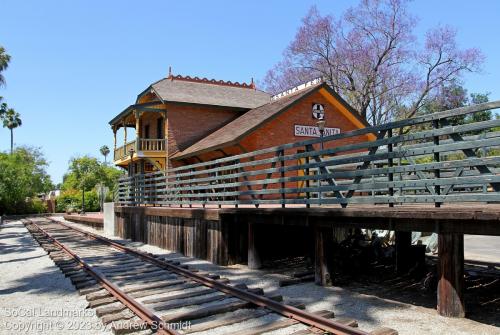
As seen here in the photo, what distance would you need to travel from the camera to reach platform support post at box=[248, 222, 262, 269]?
9.52 metres

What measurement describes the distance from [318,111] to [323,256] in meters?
14.5

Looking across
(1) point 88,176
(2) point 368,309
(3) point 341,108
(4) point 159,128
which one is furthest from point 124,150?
(1) point 88,176

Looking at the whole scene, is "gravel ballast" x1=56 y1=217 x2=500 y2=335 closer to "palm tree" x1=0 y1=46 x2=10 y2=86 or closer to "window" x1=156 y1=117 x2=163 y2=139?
"window" x1=156 y1=117 x2=163 y2=139

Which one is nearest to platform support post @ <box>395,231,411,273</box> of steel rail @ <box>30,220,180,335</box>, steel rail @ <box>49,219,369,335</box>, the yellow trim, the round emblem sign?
steel rail @ <box>49,219,369,335</box>

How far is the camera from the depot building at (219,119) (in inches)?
791

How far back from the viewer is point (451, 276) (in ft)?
18.2

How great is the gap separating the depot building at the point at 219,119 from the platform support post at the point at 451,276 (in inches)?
509

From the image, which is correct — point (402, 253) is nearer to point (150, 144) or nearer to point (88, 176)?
point (150, 144)

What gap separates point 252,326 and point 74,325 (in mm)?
2275

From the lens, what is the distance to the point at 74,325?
5652 mm

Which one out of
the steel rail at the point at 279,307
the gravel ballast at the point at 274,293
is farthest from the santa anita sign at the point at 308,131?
the steel rail at the point at 279,307

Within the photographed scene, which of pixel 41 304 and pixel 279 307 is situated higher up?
pixel 279 307

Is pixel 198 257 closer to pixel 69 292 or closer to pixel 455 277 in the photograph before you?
pixel 69 292

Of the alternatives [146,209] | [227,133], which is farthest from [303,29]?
[146,209]
